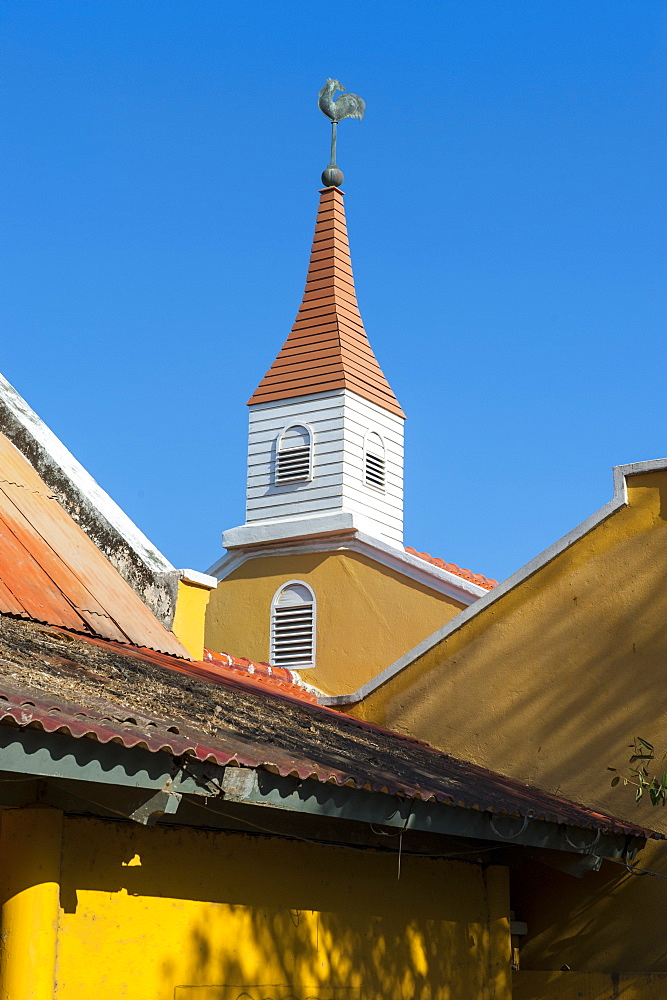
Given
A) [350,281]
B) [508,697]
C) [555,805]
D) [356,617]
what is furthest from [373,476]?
[555,805]

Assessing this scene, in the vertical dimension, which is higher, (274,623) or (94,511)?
(274,623)

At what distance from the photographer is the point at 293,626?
19.6 metres

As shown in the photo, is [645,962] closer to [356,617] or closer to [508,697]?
[508,697]

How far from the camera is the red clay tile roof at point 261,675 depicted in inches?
428

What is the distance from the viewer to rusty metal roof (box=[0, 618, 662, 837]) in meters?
5.64

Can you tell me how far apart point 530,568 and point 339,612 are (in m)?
9.06

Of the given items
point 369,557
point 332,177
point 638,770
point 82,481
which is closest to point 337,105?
point 332,177

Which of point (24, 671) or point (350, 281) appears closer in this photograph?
point (24, 671)

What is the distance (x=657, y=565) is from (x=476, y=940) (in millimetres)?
3223

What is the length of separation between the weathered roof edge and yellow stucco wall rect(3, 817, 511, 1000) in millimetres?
3346

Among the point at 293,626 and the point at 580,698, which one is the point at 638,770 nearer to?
the point at 580,698

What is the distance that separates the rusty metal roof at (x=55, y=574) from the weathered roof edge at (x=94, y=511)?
11 cm

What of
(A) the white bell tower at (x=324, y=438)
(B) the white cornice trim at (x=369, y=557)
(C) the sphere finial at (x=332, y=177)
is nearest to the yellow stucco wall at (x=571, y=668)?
(B) the white cornice trim at (x=369, y=557)

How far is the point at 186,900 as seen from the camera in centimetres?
681
